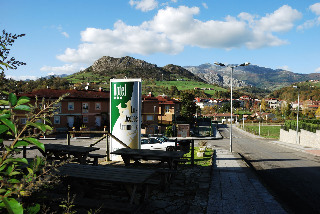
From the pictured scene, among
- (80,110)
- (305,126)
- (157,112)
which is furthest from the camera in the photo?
(157,112)

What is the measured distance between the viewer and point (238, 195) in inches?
352

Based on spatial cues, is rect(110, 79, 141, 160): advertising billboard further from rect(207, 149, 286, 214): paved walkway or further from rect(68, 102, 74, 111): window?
rect(68, 102, 74, 111): window

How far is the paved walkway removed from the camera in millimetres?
7611

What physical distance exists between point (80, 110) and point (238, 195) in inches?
1571

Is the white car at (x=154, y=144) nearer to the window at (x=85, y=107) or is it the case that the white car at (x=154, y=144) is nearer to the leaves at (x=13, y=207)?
the leaves at (x=13, y=207)

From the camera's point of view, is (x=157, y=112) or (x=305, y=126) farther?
(x=157, y=112)

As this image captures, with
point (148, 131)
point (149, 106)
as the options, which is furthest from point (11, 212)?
point (149, 106)

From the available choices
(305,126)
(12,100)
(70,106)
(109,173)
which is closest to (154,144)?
(109,173)

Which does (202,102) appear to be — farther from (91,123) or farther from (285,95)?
(91,123)

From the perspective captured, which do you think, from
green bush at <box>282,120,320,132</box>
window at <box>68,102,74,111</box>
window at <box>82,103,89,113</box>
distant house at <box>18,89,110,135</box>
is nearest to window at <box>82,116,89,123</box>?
distant house at <box>18,89,110,135</box>

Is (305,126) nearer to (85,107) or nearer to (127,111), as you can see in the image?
(127,111)

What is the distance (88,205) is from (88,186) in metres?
1.21

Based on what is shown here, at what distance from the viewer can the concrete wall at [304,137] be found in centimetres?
3008

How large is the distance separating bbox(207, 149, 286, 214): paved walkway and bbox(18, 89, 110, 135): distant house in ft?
112
